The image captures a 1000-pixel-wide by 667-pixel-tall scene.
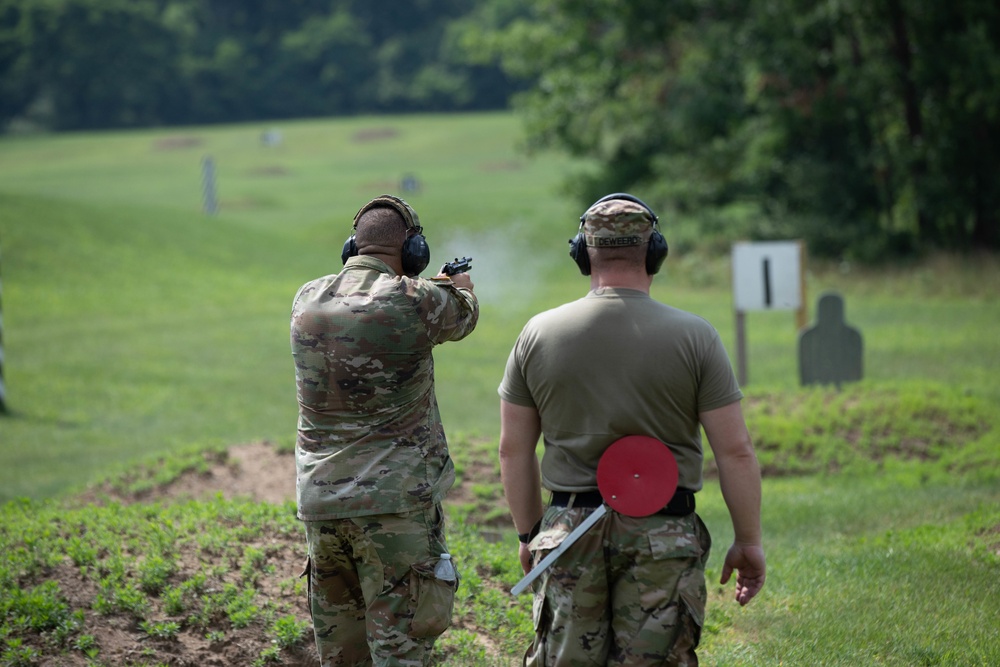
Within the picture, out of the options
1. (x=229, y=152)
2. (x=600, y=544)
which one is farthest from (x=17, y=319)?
(x=229, y=152)

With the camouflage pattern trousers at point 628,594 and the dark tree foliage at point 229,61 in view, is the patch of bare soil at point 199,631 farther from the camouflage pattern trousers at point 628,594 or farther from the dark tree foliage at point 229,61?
the dark tree foliage at point 229,61

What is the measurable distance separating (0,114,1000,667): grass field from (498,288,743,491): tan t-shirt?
79.5 inches

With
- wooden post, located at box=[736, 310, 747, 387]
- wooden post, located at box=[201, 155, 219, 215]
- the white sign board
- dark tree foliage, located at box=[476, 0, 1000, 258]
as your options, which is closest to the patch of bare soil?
the white sign board

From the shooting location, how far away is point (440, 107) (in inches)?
3501

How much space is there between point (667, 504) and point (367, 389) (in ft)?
4.04

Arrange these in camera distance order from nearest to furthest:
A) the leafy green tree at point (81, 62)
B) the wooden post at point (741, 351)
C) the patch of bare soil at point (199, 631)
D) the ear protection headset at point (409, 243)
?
the ear protection headset at point (409, 243) < the patch of bare soil at point (199, 631) < the wooden post at point (741, 351) < the leafy green tree at point (81, 62)

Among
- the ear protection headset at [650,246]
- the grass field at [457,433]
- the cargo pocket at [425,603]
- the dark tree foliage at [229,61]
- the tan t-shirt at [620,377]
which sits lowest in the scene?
the grass field at [457,433]

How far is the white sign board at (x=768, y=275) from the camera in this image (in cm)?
1230

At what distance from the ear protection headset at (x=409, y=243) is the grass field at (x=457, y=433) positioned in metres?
1.99

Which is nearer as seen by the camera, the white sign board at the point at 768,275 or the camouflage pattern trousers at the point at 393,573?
the camouflage pattern trousers at the point at 393,573

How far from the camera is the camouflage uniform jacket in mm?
4121

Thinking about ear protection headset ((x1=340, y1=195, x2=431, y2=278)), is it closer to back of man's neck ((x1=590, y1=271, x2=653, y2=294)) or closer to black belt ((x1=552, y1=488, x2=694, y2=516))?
back of man's neck ((x1=590, y1=271, x2=653, y2=294))

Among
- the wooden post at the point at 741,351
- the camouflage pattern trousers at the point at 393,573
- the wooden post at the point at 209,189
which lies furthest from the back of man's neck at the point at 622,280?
the wooden post at the point at 209,189

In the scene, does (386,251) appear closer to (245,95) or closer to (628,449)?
(628,449)
